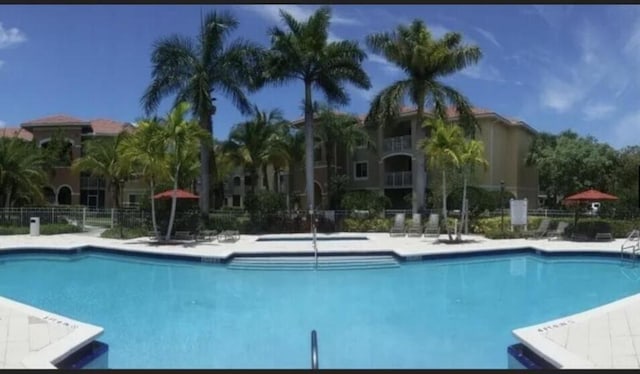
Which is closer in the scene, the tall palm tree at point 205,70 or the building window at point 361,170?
the tall palm tree at point 205,70

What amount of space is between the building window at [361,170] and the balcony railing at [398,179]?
7.74 ft

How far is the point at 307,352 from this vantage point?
318 inches

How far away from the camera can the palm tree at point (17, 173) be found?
27812mm

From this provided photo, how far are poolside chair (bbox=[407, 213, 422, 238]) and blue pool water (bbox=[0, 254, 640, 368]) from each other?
19.6 ft

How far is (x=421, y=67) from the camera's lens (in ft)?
89.0

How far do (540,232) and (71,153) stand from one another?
1444 inches

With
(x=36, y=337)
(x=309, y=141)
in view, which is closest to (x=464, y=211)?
(x=309, y=141)

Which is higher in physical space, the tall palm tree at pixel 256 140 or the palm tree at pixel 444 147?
the tall palm tree at pixel 256 140

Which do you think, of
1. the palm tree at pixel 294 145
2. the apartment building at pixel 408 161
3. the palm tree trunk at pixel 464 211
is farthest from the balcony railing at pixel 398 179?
the palm tree trunk at pixel 464 211

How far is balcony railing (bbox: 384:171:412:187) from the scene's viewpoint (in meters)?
36.7

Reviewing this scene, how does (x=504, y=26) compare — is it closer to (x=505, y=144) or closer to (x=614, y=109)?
(x=614, y=109)

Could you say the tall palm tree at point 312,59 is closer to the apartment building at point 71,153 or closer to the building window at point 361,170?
the building window at point 361,170

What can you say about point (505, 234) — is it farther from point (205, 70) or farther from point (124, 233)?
point (124, 233)

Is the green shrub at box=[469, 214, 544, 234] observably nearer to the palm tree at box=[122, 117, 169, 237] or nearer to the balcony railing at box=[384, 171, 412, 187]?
the balcony railing at box=[384, 171, 412, 187]
